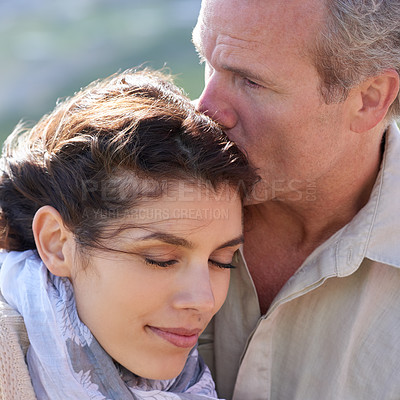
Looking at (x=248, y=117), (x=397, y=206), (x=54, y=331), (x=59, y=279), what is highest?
(x=248, y=117)

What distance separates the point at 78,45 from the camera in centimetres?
801

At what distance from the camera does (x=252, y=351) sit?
2037 mm

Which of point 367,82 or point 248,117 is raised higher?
point 367,82

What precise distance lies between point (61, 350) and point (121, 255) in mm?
294

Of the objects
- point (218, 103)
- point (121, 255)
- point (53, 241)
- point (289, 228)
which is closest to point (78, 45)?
point (289, 228)

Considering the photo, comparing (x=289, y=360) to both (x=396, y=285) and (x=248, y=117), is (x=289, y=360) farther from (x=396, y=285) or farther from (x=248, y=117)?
(x=248, y=117)

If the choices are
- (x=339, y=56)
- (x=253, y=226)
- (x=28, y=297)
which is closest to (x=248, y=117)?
(x=339, y=56)

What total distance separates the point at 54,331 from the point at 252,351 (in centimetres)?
75

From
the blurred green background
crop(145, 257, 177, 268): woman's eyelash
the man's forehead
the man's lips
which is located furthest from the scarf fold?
the blurred green background

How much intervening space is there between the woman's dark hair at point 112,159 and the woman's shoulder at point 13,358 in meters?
0.28

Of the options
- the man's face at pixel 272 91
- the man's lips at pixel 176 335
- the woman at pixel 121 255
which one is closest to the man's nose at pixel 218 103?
the man's face at pixel 272 91

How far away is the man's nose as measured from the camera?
6.32 feet

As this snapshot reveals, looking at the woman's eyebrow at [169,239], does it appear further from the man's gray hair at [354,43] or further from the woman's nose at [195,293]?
the man's gray hair at [354,43]

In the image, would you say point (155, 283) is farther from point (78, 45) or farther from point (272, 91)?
point (78, 45)
